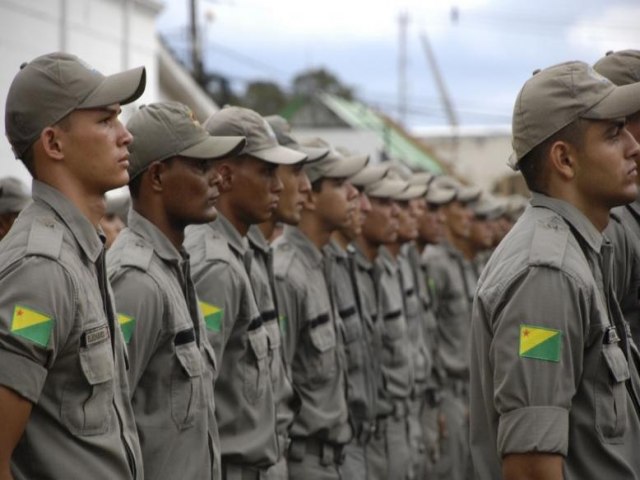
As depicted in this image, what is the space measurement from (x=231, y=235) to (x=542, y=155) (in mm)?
2407

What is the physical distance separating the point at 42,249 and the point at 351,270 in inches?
207

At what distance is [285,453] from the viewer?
7.55m

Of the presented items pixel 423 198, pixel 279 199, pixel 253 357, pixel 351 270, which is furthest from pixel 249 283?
pixel 423 198

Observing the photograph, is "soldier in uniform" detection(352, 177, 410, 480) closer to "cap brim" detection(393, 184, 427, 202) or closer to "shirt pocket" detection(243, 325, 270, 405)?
"cap brim" detection(393, 184, 427, 202)

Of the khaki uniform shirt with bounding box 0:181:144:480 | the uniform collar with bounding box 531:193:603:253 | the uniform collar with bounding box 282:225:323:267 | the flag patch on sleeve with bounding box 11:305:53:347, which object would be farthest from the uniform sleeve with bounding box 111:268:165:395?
the uniform collar with bounding box 282:225:323:267

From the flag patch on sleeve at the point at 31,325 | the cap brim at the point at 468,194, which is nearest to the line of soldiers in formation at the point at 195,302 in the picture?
the flag patch on sleeve at the point at 31,325

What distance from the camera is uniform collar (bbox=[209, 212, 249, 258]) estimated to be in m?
6.47

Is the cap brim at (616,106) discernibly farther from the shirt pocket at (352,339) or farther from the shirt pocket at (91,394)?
the shirt pocket at (352,339)

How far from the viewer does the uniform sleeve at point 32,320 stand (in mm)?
3873

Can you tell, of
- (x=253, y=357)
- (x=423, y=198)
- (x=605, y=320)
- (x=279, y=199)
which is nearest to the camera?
(x=605, y=320)

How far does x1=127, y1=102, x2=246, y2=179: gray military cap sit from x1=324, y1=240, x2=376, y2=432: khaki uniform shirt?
290cm

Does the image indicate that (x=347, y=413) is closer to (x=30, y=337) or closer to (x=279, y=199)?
(x=279, y=199)

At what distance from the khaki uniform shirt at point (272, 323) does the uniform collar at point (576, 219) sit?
243cm

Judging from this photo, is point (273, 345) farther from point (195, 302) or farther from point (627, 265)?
point (627, 265)
